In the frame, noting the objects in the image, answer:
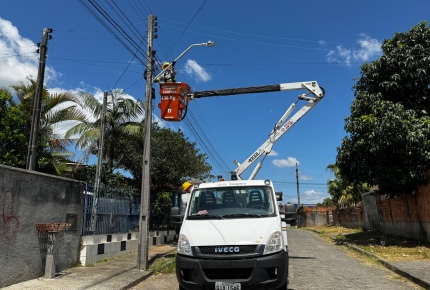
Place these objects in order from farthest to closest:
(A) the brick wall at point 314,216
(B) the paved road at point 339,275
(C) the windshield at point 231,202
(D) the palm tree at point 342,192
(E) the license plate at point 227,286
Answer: (A) the brick wall at point 314,216 < (D) the palm tree at point 342,192 < (B) the paved road at point 339,275 < (C) the windshield at point 231,202 < (E) the license plate at point 227,286

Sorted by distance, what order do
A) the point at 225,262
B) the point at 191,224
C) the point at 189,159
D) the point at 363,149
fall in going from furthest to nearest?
the point at 189,159 < the point at 363,149 < the point at 191,224 < the point at 225,262

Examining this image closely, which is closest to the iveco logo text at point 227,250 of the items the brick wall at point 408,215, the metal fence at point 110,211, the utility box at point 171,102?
the metal fence at point 110,211

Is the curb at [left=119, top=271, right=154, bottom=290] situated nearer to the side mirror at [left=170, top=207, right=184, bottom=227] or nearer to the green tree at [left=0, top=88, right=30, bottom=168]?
the side mirror at [left=170, top=207, right=184, bottom=227]

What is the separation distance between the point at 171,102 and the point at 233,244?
21.2ft

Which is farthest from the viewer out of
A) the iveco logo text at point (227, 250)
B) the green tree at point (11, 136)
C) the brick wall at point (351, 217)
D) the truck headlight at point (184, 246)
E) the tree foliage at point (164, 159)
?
the brick wall at point (351, 217)

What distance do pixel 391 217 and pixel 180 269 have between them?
15.0 m

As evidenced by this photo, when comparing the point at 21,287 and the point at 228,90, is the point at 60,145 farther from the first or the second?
the point at 21,287

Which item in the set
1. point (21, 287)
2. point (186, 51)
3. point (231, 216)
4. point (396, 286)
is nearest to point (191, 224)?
point (231, 216)

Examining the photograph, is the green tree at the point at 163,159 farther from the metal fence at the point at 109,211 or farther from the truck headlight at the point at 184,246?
the truck headlight at the point at 184,246

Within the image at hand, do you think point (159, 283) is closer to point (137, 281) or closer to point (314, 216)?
point (137, 281)

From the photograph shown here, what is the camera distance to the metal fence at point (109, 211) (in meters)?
10.2

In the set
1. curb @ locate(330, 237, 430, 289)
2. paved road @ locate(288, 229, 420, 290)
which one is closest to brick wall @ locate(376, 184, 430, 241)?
curb @ locate(330, 237, 430, 289)

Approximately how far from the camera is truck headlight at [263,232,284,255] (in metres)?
5.71

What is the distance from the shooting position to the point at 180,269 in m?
5.84
